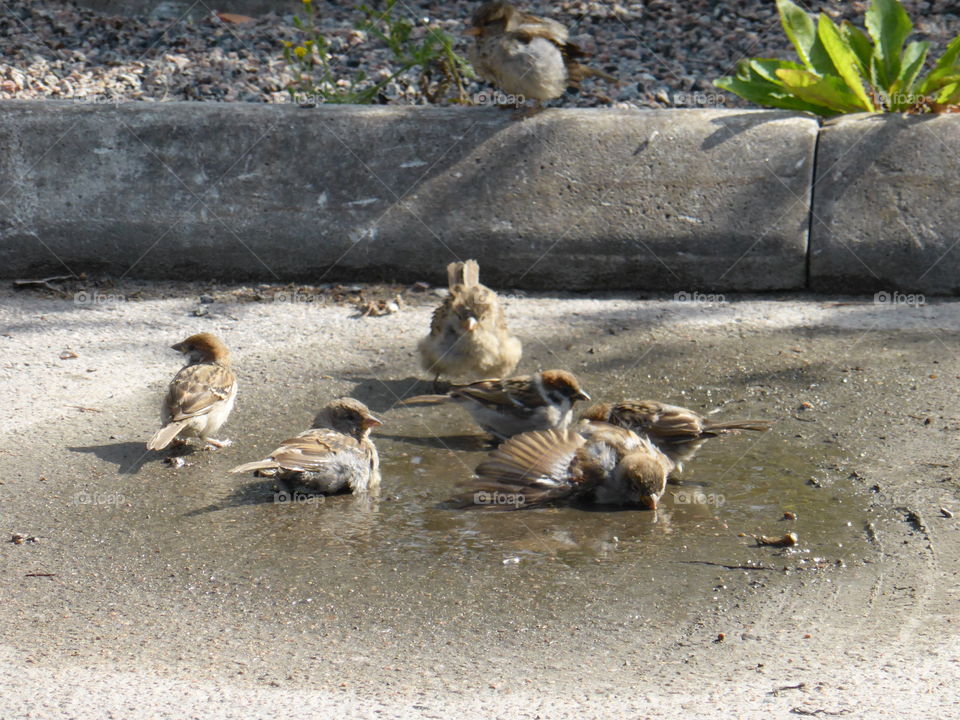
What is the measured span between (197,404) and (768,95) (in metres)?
4.93

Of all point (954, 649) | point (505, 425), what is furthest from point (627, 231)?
point (954, 649)

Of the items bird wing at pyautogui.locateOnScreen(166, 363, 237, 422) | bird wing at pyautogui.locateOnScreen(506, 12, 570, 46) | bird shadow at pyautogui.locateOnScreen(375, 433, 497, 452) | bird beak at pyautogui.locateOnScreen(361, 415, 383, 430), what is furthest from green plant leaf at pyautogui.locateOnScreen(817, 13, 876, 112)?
bird wing at pyautogui.locateOnScreen(166, 363, 237, 422)

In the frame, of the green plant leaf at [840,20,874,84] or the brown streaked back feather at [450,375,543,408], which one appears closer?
the brown streaked back feather at [450,375,543,408]

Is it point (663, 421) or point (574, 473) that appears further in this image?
point (663, 421)

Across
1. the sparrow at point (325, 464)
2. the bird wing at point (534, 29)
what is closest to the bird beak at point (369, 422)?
the sparrow at point (325, 464)

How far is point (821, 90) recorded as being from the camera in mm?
8297

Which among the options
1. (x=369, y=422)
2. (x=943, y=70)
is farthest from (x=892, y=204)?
(x=369, y=422)

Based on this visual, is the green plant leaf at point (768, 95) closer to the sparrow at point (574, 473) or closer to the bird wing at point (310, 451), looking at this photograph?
the sparrow at point (574, 473)

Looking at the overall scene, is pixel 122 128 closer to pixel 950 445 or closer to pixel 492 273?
pixel 492 273

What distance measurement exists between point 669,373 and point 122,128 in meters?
4.06

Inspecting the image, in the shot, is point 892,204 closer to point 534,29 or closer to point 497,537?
point 534,29

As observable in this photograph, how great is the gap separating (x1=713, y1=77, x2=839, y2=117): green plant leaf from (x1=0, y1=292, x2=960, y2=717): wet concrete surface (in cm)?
176

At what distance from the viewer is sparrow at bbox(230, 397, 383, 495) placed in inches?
208

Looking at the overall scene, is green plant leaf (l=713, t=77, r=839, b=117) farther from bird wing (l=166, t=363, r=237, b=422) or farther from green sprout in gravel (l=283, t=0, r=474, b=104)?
bird wing (l=166, t=363, r=237, b=422)
